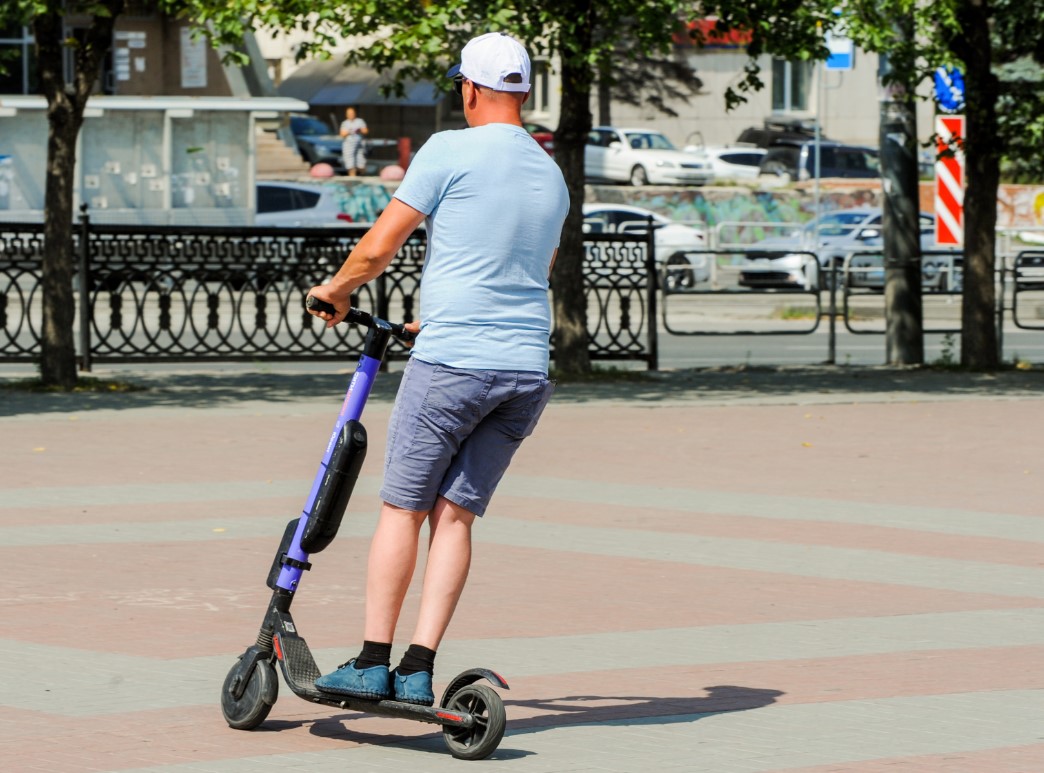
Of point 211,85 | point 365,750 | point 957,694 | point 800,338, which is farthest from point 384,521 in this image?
point 211,85

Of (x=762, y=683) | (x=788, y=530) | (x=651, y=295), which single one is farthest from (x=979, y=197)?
(x=762, y=683)

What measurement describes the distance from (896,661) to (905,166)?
12.5m

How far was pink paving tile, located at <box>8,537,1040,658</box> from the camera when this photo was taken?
660 cm

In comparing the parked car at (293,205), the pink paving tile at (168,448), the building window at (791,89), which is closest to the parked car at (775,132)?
the building window at (791,89)

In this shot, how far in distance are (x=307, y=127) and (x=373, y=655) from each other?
43814 mm

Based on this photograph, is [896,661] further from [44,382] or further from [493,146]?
[44,382]

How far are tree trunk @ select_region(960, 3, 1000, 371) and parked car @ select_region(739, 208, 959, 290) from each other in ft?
6.91

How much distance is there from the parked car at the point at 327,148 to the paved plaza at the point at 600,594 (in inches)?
1255

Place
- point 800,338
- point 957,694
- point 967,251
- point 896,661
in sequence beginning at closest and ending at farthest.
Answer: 1. point 957,694
2. point 896,661
3. point 967,251
4. point 800,338

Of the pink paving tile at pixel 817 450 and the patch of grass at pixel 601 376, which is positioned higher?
the patch of grass at pixel 601 376

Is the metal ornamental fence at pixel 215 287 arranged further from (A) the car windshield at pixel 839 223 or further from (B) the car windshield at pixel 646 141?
(B) the car windshield at pixel 646 141

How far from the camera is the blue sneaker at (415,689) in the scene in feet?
16.6

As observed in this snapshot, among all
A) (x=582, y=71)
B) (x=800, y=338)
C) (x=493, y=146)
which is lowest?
(x=800, y=338)

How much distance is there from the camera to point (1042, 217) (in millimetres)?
40625
